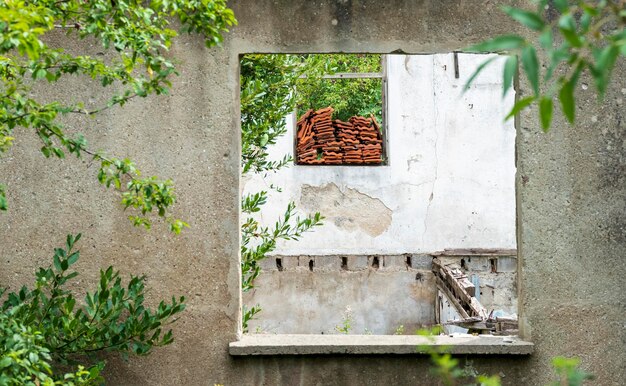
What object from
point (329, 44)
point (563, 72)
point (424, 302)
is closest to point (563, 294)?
point (563, 72)

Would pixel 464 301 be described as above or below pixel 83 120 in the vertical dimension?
below

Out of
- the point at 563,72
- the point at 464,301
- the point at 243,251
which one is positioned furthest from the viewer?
the point at 464,301

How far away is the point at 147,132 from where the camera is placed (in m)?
4.29

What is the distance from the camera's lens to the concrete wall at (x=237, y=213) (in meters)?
4.27

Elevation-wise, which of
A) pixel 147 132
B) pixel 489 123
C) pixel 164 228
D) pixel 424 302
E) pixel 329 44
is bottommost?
pixel 424 302

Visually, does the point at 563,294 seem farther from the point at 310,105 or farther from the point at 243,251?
the point at 310,105

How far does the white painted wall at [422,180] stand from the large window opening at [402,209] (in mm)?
13

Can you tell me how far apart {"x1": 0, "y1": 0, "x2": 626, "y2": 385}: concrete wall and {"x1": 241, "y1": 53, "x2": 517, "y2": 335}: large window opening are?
8168mm

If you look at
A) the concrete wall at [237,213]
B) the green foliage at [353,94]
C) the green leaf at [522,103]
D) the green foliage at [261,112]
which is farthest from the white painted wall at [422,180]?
the green leaf at [522,103]

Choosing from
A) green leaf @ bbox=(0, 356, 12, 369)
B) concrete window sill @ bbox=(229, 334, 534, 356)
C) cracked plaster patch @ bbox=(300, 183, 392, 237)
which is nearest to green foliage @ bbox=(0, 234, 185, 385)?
concrete window sill @ bbox=(229, 334, 534, 356)

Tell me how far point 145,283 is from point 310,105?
40.8 ft

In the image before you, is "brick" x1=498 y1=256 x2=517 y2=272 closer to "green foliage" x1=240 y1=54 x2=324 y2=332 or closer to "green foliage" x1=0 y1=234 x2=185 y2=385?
"green foliage" x1=240 y1=54 x2=324 y2=332

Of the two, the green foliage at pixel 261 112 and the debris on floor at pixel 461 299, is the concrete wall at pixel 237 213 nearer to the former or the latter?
the green foliage at pixel 261 112

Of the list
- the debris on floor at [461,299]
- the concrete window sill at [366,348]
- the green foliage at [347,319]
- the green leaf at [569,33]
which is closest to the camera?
the green leaf at [569,33]
